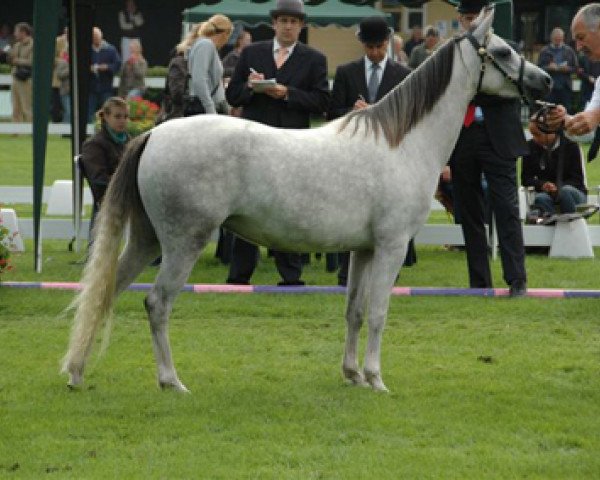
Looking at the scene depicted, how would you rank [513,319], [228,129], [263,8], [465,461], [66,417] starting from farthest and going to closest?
1. [263,8]
2. [513,319]
3. [228,129]
4. [66,417]
5. [465,461]

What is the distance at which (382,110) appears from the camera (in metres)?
8.68

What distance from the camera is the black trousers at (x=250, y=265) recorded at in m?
12.5

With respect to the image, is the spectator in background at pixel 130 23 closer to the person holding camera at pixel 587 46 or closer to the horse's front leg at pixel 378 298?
the person holding camera at pixel 587 46

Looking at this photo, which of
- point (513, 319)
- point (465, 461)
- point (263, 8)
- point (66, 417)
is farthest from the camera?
point (263, 8)

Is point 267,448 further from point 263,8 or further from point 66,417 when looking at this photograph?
point 263,8

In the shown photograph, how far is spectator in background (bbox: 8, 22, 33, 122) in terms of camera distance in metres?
30.8

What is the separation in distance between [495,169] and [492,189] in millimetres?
188

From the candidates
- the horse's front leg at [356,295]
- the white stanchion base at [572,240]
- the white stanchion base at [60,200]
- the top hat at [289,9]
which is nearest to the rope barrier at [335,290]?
the top hat at [289,9]

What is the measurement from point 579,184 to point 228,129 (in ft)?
24.7

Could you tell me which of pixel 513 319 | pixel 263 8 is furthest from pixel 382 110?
pixel 263 8

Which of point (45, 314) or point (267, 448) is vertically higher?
point (267, 448)

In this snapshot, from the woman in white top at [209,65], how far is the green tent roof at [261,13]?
1169 cm

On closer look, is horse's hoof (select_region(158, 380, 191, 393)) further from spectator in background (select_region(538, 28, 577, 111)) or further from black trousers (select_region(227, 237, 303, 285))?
spectator in background (select_region(538, 28, 577, 111))

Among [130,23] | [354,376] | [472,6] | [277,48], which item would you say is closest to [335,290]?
[277,48]
